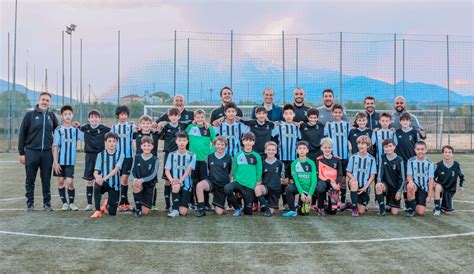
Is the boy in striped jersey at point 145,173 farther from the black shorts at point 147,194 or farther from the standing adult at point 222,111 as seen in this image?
the standing adult at point 222,111

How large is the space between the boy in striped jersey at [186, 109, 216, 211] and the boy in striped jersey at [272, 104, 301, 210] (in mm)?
1011

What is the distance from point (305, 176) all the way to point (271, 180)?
1.61 ft

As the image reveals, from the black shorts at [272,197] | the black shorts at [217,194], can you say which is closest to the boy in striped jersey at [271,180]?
the black shorts at [272,197]

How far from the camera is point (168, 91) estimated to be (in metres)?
20.7

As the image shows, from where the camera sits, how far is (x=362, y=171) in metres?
7.91

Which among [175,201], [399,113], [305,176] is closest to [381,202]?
[305,176]

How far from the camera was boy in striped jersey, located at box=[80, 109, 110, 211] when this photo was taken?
8055mm

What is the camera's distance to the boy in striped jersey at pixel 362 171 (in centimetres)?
779

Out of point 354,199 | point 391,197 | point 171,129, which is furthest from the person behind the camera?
point 171,129

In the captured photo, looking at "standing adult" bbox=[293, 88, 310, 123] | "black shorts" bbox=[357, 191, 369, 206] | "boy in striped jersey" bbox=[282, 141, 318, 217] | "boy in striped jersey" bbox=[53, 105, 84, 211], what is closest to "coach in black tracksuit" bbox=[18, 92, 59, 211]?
"boy in striped jersey" bbox=[53, 105, 84, 211]

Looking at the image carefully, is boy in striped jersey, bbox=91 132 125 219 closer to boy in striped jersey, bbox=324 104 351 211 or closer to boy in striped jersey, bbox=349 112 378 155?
boy in striped jersey, bbox=324 104 351 211

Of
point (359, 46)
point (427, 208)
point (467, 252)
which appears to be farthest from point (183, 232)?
point (359, 46)

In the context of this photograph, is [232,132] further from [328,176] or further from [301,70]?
[301,70]

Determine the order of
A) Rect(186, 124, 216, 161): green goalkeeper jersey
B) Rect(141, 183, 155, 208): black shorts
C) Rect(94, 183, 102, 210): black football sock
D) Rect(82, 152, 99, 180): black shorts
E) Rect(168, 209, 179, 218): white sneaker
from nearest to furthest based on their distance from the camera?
Rect(168, 209, 179, 218): white sneaker
Rect(94, 183, 102, 210): black football sock
Rect(141, 183, 155, 208): black shorts
Rect(82, 152, 99, 180): black shorts
Rect(186, 124, 216, 161): green goalkeeper jersey
